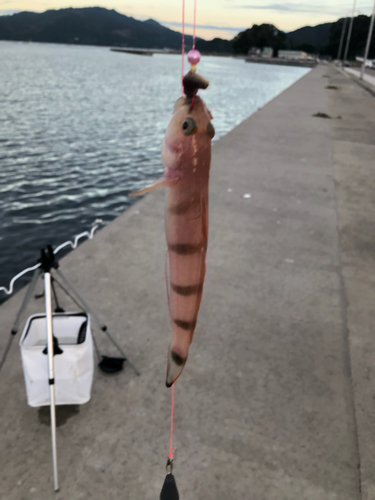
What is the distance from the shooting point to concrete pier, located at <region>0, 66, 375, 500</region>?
99.0 inches

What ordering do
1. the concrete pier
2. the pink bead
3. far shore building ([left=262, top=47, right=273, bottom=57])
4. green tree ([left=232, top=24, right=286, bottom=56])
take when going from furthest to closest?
far shore building ([left=262, top=47, right=273, bottom=57]) → green tree ([left=232, top=24, right=286, bottom=56]) → the concrete pier → the pink bead

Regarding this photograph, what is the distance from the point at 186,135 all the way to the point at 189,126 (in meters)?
0.02

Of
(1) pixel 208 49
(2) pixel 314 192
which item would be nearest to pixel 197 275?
(2) pixel 314 192

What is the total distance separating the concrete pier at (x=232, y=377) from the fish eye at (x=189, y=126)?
2.36m

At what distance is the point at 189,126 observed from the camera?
841mm

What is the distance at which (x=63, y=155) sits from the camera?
13805 millimetres

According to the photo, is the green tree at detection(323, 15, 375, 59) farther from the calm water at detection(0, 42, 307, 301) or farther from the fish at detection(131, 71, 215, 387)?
the fish at detection(131, 71, 215, 387)

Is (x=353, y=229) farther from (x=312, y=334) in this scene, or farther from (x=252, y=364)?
(x=252, y=364)

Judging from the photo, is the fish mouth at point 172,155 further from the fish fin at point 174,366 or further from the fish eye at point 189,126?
the fish fin at point 174,366

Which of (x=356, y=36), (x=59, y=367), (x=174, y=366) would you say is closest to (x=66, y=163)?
(x=59, y=367)

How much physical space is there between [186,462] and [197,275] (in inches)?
83.8

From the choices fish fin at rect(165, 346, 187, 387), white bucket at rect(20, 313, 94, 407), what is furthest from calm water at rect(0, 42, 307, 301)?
fish fin at rect(165, 346, 187, 387)

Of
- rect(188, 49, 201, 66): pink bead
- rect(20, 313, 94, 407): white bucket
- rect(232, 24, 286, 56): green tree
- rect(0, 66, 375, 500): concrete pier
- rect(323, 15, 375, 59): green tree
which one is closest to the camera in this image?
rect(188, 49, 201, 66): pink bead

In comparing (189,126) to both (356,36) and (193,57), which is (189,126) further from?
(356,36)
